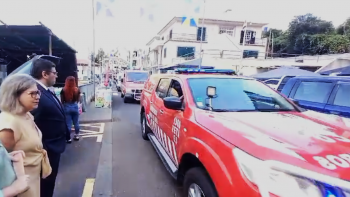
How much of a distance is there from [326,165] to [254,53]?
33.2 meters

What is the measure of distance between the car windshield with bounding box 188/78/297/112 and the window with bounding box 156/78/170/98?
0.99 meters

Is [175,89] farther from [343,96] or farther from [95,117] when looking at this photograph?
[95,117]

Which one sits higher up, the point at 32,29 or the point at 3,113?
the point at 32,29

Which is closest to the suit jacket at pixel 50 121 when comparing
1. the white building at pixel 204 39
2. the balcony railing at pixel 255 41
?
the white building at pixel 204 39

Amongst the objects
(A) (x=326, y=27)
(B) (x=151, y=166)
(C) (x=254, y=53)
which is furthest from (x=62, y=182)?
(A) (x=326, y=27)

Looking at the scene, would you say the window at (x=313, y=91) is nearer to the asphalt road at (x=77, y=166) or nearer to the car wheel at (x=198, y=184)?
the car wheel at (x=198, y=184)

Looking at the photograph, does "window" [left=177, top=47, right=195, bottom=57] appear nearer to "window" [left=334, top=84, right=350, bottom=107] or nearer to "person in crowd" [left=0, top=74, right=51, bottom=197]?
"window" [left=334, top=84, right=350, bottom=107]

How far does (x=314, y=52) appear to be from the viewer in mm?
33531

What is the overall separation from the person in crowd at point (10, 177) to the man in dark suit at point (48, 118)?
1.09m

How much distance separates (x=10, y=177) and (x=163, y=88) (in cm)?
343

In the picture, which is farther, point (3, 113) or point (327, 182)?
point (3, 113)

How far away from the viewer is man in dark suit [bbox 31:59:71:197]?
8.21 feet

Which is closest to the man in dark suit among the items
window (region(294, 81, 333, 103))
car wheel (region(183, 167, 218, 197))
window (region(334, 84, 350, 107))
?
car wheel (region(183, 167, 218, 197))

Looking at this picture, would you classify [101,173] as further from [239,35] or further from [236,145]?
[239,35]
